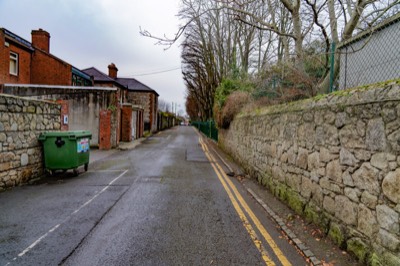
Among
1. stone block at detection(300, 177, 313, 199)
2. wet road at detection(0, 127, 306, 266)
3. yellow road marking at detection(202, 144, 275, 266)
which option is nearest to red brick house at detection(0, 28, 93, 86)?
wet road at detection(0, 127, 306, 266)

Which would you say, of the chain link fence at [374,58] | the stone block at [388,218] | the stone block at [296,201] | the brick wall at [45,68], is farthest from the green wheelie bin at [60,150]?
the brick wall at [45,68]

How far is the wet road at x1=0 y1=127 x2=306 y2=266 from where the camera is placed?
11.7 ft

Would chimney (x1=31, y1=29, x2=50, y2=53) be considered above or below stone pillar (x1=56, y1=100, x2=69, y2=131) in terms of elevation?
above

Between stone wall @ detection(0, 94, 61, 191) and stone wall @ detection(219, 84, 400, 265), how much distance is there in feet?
22.6

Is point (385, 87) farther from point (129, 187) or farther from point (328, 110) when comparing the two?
point (129, 187)

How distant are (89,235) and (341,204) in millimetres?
3812

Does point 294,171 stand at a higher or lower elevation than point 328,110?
lower

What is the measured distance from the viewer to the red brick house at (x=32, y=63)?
1881 cm

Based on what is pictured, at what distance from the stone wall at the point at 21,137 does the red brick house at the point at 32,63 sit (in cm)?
1340

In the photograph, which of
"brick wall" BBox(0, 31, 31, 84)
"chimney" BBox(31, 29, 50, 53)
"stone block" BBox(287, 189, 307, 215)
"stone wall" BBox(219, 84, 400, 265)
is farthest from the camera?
"chimney" BBox(31, 29, 50, 53)

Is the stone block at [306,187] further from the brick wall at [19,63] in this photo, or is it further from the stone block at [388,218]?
the brick wall at [19,63]

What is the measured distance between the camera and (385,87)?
3.23 meters

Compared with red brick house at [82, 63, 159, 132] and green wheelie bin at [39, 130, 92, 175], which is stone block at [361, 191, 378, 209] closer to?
green wheelie bin at [39, 130, 92, 175]

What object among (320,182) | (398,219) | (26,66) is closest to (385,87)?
(398,219)
